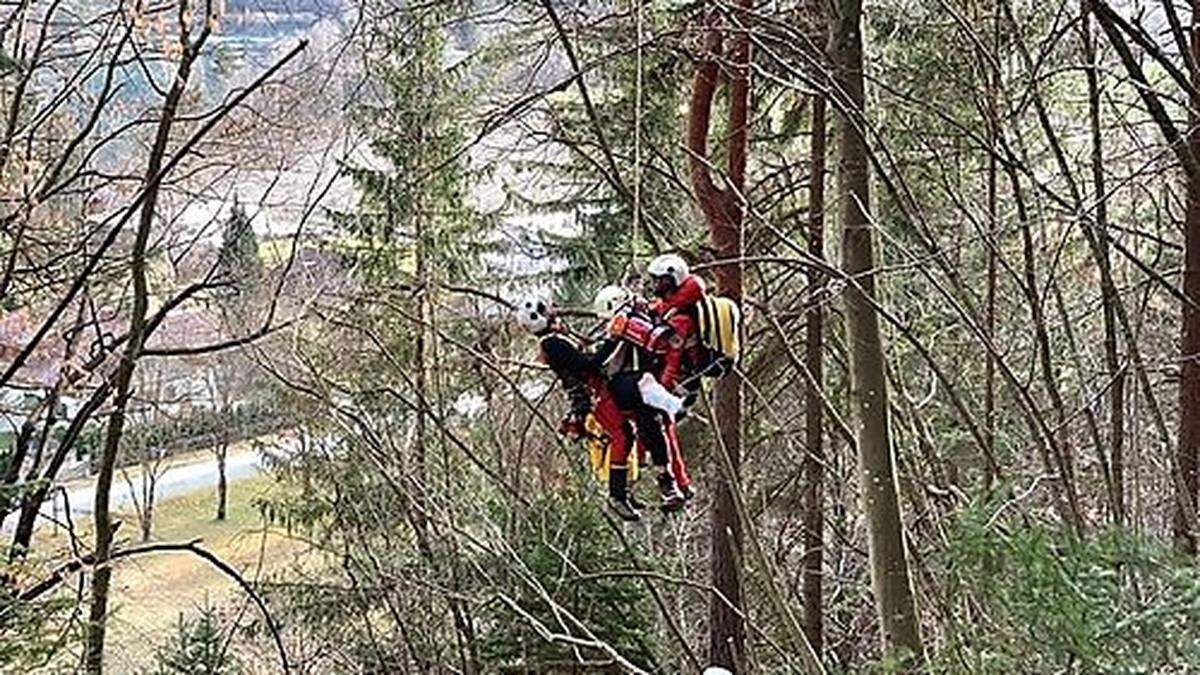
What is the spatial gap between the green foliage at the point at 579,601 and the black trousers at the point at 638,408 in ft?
5.99

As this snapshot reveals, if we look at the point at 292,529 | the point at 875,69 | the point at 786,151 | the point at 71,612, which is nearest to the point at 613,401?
the point at 875,69

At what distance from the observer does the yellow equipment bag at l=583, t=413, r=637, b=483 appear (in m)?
1.71

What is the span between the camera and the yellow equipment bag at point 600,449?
5.62 feet

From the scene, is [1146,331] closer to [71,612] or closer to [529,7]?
[529,7]

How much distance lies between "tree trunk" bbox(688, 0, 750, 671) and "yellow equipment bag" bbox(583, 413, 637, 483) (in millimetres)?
846

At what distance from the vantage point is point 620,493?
5.82ft

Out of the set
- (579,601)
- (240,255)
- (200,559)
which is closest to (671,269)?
(579,601)

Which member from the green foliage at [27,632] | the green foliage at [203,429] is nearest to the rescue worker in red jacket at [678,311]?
the green foliage at [27,632]

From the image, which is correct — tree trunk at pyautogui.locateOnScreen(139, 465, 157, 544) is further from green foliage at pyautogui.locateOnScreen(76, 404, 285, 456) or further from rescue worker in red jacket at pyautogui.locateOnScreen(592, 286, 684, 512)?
rescue worker in red jacket at pyautogui.locateOnScreen(592, 286, 684, 512)

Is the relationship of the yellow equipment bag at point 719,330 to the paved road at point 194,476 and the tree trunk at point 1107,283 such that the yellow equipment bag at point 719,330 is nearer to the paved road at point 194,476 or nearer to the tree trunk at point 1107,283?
the tree trunk at point 1107,283

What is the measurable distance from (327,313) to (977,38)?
6.08 ft

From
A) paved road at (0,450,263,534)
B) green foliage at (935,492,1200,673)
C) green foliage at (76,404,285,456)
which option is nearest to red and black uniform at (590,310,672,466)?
green foliage at (935,492,1200,673)

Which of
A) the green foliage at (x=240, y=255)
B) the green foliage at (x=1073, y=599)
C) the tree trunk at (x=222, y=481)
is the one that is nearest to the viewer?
the green foliage at (x=1073, y=599)

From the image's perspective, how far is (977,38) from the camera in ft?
7.29
